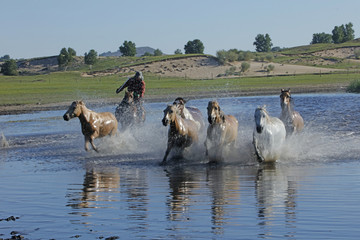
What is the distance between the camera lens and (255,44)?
529 feet

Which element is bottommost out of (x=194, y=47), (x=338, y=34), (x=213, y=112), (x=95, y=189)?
(x=95, y=189)

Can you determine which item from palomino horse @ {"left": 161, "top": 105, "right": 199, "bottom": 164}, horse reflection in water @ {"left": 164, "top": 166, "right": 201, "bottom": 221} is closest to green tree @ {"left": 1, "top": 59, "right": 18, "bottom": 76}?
palomino horse @ {"left": 161, "top": 105, "right": 199, "bottom": 164}

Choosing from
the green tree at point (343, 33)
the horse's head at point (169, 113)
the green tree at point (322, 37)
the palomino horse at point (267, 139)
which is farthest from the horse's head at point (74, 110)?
the green tree at point (322, 37)

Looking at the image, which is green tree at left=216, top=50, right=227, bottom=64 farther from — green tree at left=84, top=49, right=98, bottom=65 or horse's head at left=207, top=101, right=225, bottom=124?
horse's head at left=207, top=101, right=225, bottom=124

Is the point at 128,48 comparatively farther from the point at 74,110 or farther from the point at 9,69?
the point at 74,110

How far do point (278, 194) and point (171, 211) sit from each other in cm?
206

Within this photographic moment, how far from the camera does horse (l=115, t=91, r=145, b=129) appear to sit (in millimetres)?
19766

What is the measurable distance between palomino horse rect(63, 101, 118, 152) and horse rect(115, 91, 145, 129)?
152cm

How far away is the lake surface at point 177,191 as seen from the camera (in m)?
8.01

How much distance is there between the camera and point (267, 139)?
13.9 m

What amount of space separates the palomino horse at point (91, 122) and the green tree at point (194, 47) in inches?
4326

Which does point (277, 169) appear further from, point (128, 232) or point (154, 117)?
point (154, 117)

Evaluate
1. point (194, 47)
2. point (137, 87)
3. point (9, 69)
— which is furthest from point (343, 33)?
point (137, 87)

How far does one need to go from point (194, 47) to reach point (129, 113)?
4306 inches
